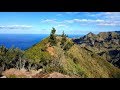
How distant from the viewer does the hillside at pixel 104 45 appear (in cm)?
635

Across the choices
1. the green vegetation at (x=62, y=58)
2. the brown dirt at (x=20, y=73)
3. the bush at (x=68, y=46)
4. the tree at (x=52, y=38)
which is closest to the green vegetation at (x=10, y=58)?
the green vegetation at (x=62, y=58)

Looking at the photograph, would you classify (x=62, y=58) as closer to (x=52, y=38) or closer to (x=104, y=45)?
(x=52, y=38)

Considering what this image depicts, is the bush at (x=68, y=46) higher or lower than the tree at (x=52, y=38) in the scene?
lower

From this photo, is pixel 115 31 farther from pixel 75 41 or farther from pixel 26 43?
pixel 26 43

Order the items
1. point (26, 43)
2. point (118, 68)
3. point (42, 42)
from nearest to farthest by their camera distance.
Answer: point (26, 43) → point (42, 42) → point (118, 68)

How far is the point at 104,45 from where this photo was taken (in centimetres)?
713

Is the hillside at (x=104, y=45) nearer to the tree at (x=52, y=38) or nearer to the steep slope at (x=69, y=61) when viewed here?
the steep slope at (x=69, y=61)

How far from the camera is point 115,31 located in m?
6.36

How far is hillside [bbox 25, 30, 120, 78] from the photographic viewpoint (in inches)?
246
